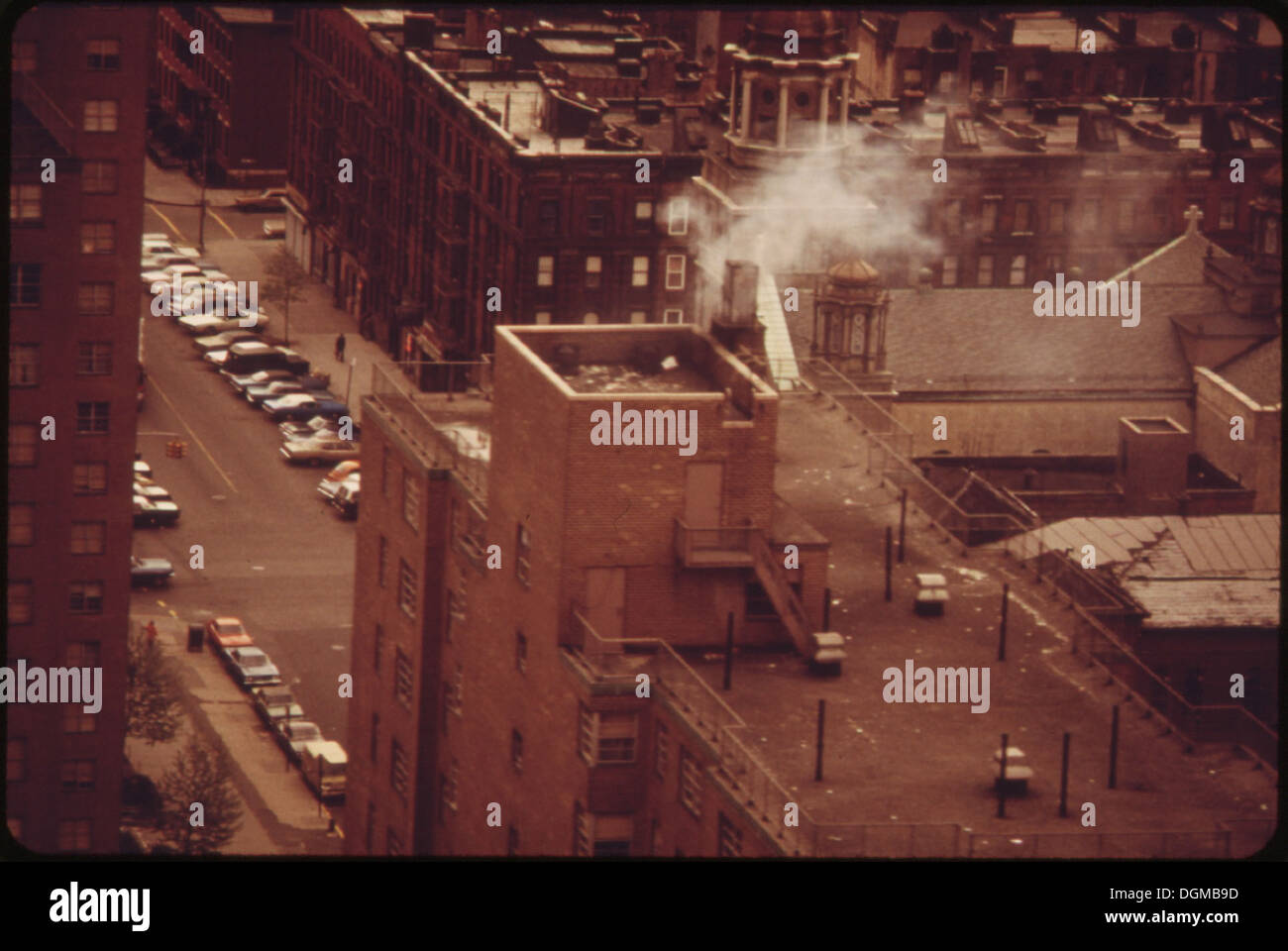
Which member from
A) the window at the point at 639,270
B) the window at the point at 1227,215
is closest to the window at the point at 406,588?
the window at the point at 639,270

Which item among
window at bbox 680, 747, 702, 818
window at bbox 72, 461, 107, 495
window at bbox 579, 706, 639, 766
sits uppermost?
window at bbox 680, 747, 702, 818

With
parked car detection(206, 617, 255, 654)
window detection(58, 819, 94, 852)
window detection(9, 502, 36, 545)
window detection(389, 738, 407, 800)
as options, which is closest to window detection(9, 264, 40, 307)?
window detection(9, 502, 36, 545)

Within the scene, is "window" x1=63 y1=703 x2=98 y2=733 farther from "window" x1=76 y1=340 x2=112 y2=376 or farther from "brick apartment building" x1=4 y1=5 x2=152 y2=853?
"window" x1=76 y1=340 x2=112 y2=376

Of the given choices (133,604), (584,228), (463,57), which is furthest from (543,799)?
(463,57)

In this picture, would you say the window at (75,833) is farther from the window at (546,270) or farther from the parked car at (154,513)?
the window at (546,270)

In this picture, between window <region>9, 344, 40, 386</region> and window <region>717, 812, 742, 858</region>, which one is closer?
window <region>717, 812, 742, 858</region>

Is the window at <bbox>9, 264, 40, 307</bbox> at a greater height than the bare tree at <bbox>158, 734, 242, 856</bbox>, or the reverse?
the window at <bbox>9, 264, 40, 307</bbox>

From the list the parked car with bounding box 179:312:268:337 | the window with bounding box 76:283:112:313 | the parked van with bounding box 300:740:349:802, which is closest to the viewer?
the window with bounding box 76:283:112:313

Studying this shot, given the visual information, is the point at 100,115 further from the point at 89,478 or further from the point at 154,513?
the point at 154,513

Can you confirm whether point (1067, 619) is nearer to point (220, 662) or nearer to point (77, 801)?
point (77, 801)
